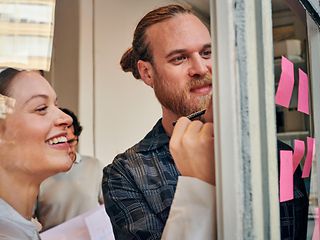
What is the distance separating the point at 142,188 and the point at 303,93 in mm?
607

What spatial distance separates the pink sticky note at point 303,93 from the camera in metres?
1.43

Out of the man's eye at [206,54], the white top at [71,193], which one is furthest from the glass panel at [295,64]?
the white top at [71,193]

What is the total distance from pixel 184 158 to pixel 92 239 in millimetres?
280

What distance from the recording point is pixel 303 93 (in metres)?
1.45

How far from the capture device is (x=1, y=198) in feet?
3.26

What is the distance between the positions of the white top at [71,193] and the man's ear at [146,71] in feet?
0.70

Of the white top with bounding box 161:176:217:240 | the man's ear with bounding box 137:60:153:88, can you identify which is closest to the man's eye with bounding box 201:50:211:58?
the man's ear with bounding box 137:60:153:88

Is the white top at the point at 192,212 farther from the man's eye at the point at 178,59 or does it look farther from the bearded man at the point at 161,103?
the man's eye at the point at 178,59

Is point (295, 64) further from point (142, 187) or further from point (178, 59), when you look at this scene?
point (142, 187)

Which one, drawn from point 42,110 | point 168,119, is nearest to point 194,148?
point 168,119

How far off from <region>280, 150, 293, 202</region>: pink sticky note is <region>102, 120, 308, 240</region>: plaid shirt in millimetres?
22

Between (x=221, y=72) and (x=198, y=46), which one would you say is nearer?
(x=221, y=72)

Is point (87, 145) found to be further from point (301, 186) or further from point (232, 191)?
point (301, 186)

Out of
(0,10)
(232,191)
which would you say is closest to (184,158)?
(232,191)
